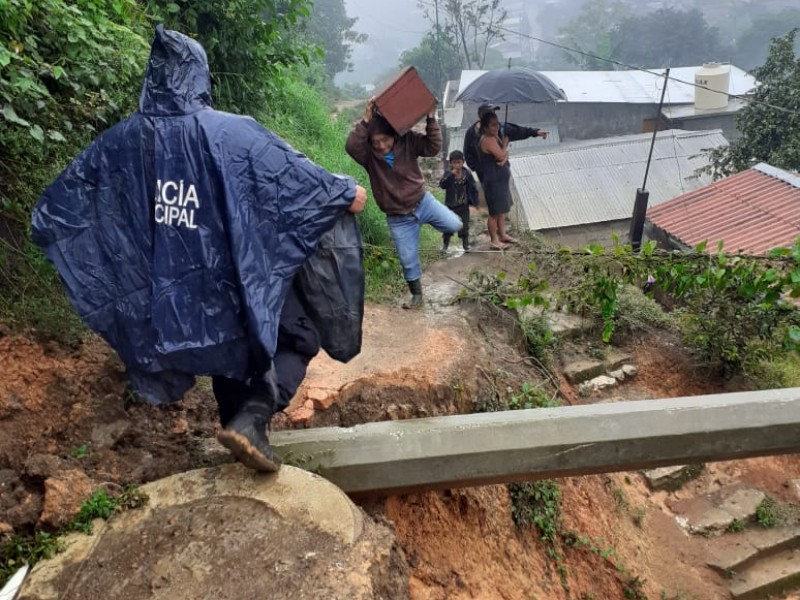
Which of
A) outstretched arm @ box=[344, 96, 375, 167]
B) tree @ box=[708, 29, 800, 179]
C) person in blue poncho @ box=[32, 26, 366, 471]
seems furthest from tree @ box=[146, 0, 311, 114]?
tree @ box=[708, 29, 800, 179]

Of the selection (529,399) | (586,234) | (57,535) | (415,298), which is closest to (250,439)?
(57,535)

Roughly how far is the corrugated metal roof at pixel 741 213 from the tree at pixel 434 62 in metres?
26.3

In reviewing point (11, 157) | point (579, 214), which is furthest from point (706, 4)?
point (11, 157)

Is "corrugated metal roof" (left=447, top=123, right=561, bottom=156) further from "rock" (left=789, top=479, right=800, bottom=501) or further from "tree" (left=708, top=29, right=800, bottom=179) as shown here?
"rock" (left=789, top=479, right=800, bottom=501)

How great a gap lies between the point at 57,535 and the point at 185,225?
1224 millimetres

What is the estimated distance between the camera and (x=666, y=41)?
4116 cm

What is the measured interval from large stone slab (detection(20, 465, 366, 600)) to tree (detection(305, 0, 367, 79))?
3416 cm

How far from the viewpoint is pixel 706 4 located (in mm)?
71062

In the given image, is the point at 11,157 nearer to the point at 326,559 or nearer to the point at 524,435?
the point at 326,559

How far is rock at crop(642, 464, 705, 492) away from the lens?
5.00 metres

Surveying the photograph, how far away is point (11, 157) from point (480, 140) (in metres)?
4.45

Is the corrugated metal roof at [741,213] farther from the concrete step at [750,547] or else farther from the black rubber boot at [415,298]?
the black rubber boot at [415,298]

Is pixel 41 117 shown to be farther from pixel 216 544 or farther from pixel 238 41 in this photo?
pixel 238 41

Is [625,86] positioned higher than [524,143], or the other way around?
[625,86]
